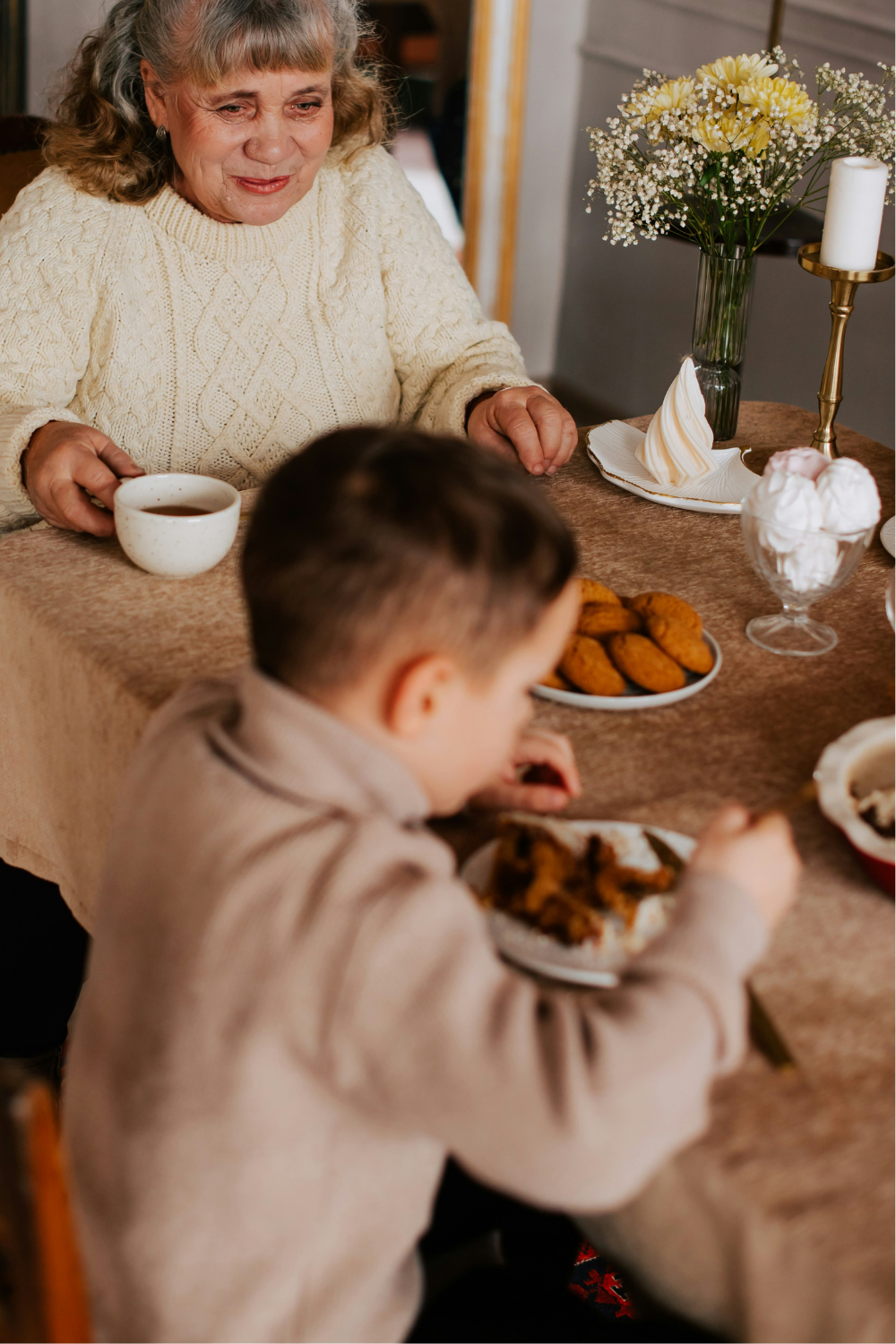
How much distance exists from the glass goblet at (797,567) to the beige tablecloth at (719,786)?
0.02 meters

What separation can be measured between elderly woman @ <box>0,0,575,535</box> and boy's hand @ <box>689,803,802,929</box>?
2.65 feet

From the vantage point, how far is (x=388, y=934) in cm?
61

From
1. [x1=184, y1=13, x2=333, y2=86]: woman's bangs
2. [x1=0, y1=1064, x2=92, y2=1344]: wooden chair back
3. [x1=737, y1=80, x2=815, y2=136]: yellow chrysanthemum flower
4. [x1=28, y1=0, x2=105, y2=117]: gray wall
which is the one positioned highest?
[x1=28, y1=0, x2=105, y2=117]: gray wall

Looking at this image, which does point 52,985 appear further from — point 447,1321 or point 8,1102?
point 8,1102

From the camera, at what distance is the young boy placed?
24.0 inches

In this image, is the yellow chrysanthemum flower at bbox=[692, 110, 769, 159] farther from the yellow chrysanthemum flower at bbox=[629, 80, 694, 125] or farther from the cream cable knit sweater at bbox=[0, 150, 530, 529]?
the cream cable knit sweater at bbox=[0, 150, 530, 529]

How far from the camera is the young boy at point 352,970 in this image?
0.61m

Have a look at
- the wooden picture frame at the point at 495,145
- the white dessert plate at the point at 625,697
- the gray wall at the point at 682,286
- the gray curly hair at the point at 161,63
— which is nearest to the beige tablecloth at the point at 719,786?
the white dessert plate at the point at 625,697

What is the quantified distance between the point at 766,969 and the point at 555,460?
2.77 ft

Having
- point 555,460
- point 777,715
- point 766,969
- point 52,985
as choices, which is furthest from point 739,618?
point 52,985

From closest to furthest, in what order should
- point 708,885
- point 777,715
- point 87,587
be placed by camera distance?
point 708,885
point 777,715
point 87,587

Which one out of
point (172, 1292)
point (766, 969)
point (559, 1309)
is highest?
point (766, 969)

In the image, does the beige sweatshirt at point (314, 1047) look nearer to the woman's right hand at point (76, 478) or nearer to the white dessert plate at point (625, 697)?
the white dessert plate at point (625, 697)

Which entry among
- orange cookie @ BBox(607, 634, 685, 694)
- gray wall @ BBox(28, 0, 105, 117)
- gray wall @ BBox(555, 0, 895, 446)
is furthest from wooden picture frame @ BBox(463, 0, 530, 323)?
orange cookie @ BBox(607, 634, 685, 694)
